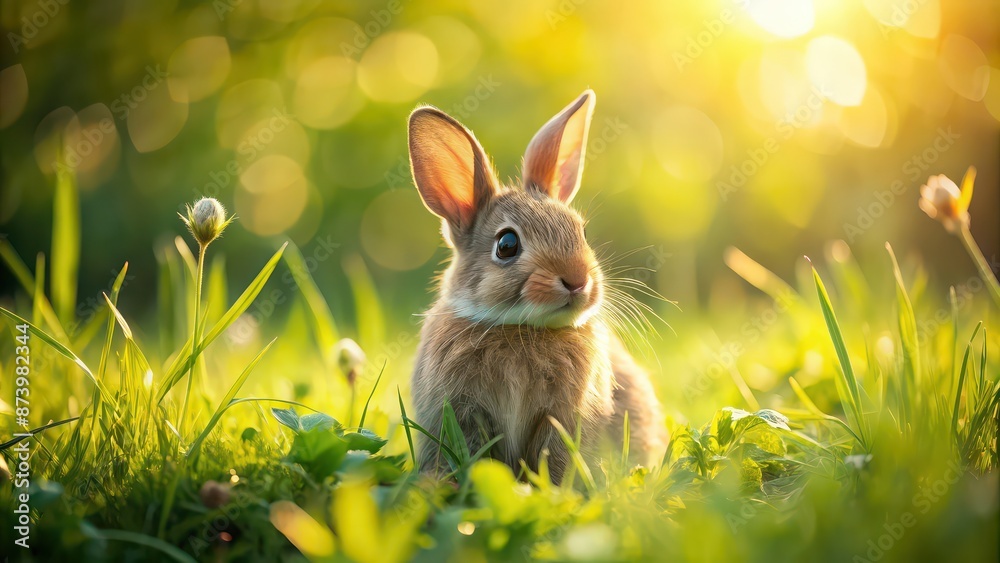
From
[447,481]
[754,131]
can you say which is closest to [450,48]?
[754,131]

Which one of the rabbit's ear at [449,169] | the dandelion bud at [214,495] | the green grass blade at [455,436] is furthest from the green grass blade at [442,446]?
the rabbit's ear at [449,169]

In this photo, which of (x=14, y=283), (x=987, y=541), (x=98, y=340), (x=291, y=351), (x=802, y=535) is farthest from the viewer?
(x=14, y=283)

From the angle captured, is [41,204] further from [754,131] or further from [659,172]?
[754,131]

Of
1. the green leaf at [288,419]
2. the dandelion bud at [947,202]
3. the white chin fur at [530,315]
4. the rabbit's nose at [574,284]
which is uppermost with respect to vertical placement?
the dandelion bud at [947,202]

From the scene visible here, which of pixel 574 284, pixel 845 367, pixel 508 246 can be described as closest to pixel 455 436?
pixel 574 284

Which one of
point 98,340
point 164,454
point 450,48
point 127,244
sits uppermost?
point 450,48

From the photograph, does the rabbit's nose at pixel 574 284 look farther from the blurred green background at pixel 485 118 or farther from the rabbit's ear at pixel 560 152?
the blurred green background at pixel 485 118
